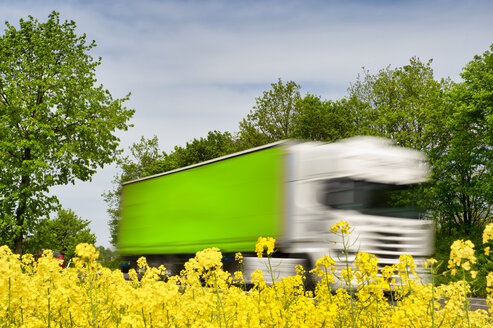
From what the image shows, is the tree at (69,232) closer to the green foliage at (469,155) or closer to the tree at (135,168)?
the tree at (135,168)

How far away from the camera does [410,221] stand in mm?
12266

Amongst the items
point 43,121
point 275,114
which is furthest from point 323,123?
point 43,121

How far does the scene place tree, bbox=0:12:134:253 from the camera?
2500cm

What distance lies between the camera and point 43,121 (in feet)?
85.8

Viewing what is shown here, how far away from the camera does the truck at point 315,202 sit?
11633 millimetres

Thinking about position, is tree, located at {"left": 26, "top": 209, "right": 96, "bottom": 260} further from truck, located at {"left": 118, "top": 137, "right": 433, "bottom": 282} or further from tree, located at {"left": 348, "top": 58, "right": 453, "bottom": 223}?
truck, located at {"left": 118, "top": 137, "right": 433, "bottom": 282}

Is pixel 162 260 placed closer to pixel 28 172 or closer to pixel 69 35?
pixel 28 172

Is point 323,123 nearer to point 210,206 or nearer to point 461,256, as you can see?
point 210,206

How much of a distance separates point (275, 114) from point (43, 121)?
2236 cm

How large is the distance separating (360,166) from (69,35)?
2338cm

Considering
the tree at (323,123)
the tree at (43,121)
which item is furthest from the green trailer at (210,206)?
the tree at (323,123)

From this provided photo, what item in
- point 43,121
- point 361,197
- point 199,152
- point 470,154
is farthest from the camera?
point 199,152

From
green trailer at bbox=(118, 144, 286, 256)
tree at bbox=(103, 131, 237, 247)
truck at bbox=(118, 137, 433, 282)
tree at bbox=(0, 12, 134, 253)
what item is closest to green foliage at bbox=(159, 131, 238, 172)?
tree at bbox=(103, 131, 237, 247)

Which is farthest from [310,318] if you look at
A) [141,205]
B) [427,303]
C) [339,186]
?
[141,205]
